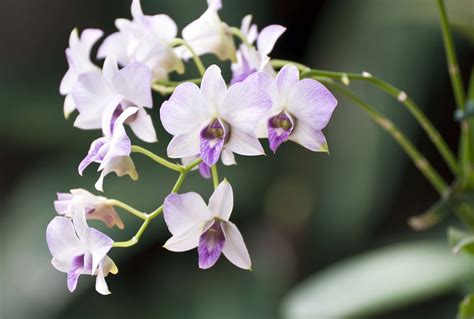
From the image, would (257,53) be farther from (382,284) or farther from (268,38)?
(382,284)

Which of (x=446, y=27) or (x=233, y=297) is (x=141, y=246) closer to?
(x=233, y=297)

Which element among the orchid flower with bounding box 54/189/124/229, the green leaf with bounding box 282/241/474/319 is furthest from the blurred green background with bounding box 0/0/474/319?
the orchid flower with bounding box 54/189/124/229

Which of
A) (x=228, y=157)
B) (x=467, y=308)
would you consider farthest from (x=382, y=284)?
(x=228, y=157)

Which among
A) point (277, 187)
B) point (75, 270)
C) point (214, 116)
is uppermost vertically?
point (214, 116)

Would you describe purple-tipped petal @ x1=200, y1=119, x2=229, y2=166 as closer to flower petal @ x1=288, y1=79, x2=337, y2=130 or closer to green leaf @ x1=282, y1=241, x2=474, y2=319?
flower petal @ x1=288, y1=79, x2=337, y2=130

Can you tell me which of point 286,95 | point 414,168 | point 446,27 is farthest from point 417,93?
point 286,95

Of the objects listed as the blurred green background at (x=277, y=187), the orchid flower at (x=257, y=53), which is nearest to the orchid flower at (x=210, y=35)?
the orchid flower at (x=257, y=53)

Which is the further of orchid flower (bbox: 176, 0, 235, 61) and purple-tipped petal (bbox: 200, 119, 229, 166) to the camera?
orchid flower (bbox: 176, 0, 235, 61)
